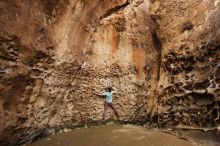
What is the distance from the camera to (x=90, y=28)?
348 inches

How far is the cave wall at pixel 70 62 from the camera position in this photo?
663 centimetres

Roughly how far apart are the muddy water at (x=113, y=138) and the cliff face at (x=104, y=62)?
1.29 feet

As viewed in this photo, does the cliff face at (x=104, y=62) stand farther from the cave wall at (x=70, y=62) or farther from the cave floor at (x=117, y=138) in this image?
Answer: the cave floor at (x=117, y=138)

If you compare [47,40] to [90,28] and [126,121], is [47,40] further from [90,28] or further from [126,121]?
[126,121]

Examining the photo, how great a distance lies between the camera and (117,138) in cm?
783

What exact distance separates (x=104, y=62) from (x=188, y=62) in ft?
7.83

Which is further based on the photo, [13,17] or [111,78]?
[111,78]

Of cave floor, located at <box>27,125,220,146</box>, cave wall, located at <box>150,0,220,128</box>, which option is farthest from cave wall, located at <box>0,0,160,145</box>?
cave wall, located at <box>150,0,220,128</box>

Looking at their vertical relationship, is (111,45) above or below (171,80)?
above

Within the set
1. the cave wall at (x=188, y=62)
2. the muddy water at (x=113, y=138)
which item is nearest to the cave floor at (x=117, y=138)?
the muddy water at (x=113, y=138)

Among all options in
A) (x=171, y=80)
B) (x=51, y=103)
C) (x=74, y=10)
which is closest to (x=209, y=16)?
(x=171, y=80)

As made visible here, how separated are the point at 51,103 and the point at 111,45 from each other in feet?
8.92

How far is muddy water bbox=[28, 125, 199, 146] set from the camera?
7398mm

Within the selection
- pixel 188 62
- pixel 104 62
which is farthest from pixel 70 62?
pixel 188 62
